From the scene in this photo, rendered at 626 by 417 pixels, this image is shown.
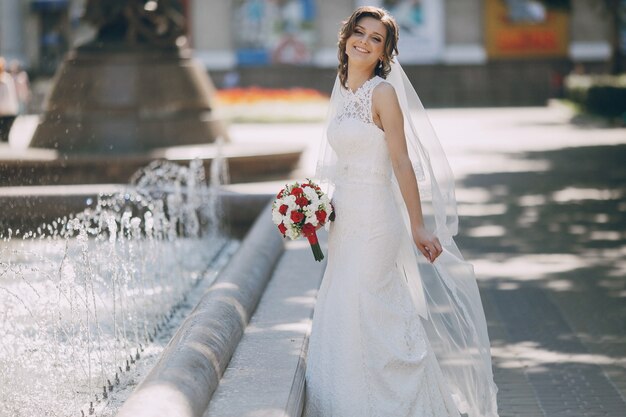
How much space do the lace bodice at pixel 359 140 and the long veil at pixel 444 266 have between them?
0.52 ft

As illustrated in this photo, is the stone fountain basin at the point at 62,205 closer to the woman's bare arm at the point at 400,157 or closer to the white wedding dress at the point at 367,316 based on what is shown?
the white wedding dress at the point at 367,316

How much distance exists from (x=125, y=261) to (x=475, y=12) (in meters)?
A: 35.8

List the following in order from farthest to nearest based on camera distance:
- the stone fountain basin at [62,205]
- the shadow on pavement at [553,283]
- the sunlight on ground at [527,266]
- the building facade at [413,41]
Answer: the building facade at [413,41]
the stone fountain basin at [62,205]
the sunlight on ground at [527,266]
the shadow on pavement at [553,283]

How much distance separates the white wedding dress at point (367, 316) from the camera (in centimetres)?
548

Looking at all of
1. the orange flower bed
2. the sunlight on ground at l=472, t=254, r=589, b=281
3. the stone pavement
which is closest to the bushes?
the stone pavement

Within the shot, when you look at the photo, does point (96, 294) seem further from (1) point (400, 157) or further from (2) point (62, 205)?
(1) point (400, 157)

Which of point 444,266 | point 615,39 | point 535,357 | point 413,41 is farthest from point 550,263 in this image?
point 413,41

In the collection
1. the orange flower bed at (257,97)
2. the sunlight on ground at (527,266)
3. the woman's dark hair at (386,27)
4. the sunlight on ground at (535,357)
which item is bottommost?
the orange flower bed at (257,97)

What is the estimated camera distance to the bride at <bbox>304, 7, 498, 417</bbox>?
17.7 feet

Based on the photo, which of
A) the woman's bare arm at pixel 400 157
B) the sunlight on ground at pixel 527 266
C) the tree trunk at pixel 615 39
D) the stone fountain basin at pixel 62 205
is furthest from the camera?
the tree trunk at pixel 615 39

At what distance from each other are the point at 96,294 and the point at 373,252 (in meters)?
3.96

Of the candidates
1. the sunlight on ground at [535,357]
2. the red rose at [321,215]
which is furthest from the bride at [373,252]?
the sunlight on ground at [535,357]

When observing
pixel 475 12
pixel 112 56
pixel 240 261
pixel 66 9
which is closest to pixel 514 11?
pixel 475 12

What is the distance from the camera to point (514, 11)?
43344 millimetres
